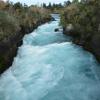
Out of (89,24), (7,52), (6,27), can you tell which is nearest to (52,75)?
(7,52)

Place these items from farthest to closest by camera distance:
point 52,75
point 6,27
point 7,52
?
1. point 6,27
2. point 7,52
3. point 52,75

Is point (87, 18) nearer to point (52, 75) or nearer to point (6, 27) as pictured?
point (6, 27)

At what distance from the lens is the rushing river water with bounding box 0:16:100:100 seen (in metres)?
9.64

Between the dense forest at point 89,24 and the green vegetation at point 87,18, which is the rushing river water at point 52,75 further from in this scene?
the green vegetation at point 87,18

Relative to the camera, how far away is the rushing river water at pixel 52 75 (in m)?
9.64

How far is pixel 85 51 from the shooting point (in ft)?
48.1

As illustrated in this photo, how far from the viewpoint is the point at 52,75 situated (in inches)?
443

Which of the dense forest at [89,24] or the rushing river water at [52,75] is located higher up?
the dense forest at [89,24]

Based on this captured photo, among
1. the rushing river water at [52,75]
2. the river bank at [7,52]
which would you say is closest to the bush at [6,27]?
the river bank at [7,52]

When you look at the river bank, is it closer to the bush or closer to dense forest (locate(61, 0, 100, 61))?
the bush

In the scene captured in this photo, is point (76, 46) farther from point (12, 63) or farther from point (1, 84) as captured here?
point (1, 84)

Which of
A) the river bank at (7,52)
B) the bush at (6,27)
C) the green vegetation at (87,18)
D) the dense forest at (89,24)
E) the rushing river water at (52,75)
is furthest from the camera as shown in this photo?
the green vegetation at (87,18)

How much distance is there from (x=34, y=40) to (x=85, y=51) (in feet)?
16.1

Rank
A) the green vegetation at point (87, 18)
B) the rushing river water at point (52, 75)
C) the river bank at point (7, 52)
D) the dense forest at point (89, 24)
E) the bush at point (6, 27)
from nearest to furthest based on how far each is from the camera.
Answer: the rushing river water at point (52, 75), the river bank at point (7, 52), the bush at point (6, 27), the dense forest at point (89, 24), the green vegetation at point (87, 18)
